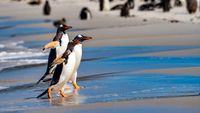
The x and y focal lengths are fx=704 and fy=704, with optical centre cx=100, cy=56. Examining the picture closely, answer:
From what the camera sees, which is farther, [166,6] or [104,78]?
[166,6]

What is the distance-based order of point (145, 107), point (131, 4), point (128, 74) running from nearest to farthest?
1. point (145, 107)
2. point (128, 74)
3. point (131, 4)

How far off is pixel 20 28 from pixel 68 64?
712 inches

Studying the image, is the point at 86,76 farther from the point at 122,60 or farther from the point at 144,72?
the point at 122,60

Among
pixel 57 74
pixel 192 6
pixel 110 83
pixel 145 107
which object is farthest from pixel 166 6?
pixel 145 107

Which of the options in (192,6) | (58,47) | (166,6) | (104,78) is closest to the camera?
(58,47)

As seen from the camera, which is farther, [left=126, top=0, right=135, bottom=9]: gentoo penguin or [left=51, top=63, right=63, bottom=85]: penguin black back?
[left=126, top=0, right=135, bottom=9]: gentoo penguin

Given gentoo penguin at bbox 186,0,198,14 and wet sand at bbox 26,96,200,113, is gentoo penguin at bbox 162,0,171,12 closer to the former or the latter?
gentoo penguin at bbox 186,0,198,14

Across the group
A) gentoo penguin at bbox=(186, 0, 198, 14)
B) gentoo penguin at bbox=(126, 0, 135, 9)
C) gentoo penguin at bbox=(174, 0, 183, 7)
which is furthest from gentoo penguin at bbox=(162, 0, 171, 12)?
gentoo penguin at bbox=(126, 0, 135, 9)

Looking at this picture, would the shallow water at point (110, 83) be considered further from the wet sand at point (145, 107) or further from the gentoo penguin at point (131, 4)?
the gentoo penguin at point (131, 4)

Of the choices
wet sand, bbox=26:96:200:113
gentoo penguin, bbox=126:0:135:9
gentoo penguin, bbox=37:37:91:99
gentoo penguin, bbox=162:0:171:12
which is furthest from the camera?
gentoo penguin, bbox=126:0:135:9

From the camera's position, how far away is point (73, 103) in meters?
8.82

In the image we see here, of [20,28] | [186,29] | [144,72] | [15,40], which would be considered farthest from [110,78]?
[20,28]

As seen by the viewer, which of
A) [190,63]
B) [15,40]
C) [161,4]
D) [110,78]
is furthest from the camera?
[161,4]

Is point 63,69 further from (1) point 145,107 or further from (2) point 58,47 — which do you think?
(1) point 145,107
